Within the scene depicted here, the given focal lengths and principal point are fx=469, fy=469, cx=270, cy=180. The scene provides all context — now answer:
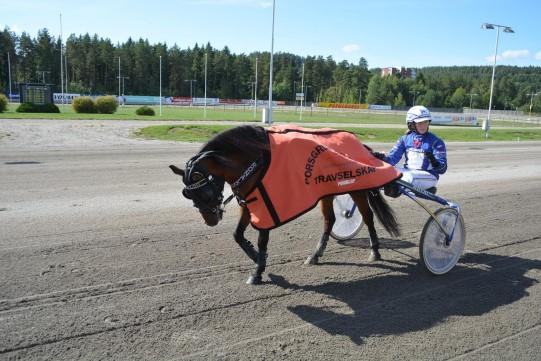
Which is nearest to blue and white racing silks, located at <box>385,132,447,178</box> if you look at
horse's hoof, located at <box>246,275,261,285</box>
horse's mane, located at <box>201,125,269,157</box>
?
horse's mane, located at <box>201,125,269,157</box>

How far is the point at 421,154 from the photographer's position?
5391 millimetres

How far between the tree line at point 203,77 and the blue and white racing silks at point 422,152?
4108 inches

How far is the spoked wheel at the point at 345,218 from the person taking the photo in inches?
236

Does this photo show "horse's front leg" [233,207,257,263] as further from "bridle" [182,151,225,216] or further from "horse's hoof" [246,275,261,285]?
"bridle" [182,151,225,216]

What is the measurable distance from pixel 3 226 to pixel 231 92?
125 metres

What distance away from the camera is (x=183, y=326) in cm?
347

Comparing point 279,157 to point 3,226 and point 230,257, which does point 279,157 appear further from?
point 3,226

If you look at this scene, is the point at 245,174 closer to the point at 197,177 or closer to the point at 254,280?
the point at 197,177

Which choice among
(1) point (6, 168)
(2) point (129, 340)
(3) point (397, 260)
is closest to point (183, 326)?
(2) point (129, 340)

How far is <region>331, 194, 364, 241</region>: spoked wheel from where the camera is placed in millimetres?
6004

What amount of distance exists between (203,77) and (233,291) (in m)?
127

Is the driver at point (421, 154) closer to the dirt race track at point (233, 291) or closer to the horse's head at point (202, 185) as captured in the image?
the dirt race track at point (233, 291)

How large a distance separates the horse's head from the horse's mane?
118 millimetres

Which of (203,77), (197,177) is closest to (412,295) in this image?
(197,177)
